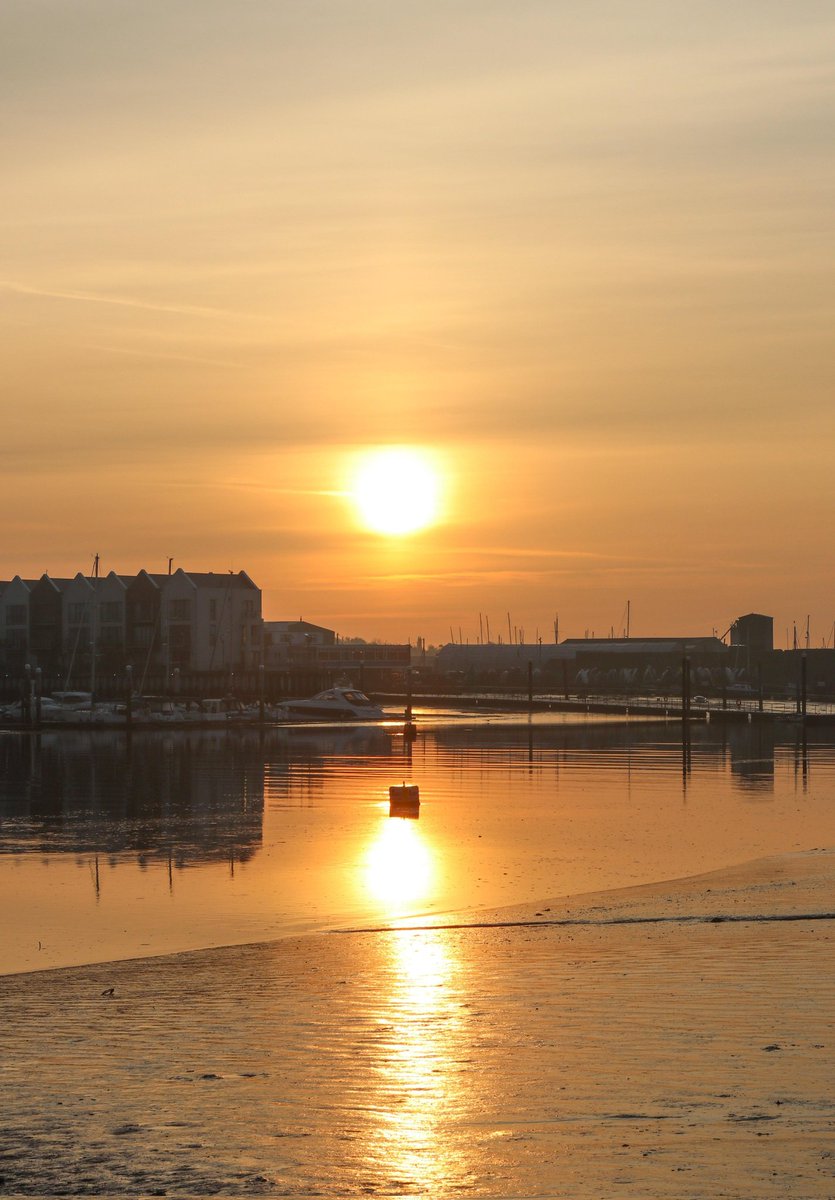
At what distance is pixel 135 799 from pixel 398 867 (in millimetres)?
20424

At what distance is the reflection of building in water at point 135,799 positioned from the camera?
122 feet

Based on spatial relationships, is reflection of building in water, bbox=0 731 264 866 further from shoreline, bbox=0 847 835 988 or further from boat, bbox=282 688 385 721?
boat, bbox=282 688 385 721

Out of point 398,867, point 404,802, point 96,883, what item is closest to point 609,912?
point 398,867

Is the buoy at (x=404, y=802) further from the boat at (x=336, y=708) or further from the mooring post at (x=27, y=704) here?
the boat at (x=336, y=708)

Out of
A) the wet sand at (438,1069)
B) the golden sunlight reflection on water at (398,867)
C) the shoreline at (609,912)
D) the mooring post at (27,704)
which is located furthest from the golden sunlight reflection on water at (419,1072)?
the mooring post at (27,704)

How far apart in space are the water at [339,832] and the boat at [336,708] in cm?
4580

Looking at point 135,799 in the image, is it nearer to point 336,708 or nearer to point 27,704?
point 27,704

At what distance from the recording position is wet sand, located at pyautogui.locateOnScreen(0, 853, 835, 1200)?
10.5m

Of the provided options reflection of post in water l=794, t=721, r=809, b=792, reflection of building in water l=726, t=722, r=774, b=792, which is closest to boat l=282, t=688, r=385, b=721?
reflection of building in water l=726, t=722, r=774, b=792

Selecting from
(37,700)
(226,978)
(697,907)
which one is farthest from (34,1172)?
(37,700)

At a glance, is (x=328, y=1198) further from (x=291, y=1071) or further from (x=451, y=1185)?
(x=291, y=1071)

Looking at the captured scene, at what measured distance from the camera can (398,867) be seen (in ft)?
110

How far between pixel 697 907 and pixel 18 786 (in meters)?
38.4

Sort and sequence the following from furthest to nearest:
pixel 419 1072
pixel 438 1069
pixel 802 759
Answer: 1. pixel 802 759
2. pixel 438 1069
3. pixel 419 1072
